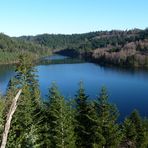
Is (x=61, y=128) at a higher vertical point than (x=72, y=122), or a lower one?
higher

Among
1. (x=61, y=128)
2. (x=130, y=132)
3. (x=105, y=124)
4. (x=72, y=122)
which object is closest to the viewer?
(x=61, y=128)

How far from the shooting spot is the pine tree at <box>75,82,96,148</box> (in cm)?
2534

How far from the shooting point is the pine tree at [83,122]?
25.3 m

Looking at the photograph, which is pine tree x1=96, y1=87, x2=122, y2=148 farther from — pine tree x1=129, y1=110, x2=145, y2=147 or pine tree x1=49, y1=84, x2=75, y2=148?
pine tree x1=129, y1=110, x2=145, y2=147

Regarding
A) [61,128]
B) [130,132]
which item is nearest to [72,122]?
[61,128]

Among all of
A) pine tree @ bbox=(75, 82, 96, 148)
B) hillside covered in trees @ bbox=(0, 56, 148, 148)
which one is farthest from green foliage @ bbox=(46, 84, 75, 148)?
pine tree @ bbox=(75, 82, 96, 148)

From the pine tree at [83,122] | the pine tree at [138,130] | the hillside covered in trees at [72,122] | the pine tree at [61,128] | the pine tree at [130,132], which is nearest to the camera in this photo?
the pine tree at [61,128]

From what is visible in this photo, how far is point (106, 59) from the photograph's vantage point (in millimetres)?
163625

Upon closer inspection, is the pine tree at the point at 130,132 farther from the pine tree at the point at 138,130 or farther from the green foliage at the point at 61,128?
the green foliage at the point at 61,128

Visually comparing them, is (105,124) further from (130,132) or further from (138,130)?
(138,130)

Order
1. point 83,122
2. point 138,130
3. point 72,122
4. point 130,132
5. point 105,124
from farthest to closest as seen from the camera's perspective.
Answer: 1. point 138,130
2. point 130,132
3. point 83,122
4. point 72,122
5. point 105,124

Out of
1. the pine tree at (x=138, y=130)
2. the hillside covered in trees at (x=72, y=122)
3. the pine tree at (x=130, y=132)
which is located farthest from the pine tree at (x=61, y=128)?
the pine tree at (x=130, y=132)

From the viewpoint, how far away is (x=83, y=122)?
85.3 feet

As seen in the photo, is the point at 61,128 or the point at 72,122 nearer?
the point at 61,128
